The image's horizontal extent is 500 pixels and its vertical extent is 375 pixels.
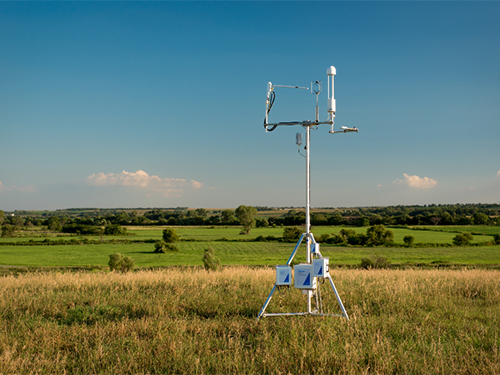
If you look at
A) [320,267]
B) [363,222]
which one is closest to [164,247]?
[320,267]

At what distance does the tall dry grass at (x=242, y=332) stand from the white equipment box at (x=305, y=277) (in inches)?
26.1

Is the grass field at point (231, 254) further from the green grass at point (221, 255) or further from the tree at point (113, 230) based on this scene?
the tree at point (113, 230)

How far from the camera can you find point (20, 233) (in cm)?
13462

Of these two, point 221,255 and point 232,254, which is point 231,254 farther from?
point 221,255

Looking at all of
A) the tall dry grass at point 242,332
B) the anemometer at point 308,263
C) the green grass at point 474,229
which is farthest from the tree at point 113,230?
the anemometer at point 308,263

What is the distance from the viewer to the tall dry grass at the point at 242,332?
15.8 feet

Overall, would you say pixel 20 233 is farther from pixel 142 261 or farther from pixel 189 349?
pixel 189 349

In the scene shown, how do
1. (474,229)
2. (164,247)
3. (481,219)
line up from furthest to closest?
(481,219) → (474,229) → (164,247)

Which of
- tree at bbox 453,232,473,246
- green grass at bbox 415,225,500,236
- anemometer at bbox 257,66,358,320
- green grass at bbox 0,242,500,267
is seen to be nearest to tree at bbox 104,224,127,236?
green grass at bbox 0,242,500,267

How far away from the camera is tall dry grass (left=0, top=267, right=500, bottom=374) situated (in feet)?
15.8

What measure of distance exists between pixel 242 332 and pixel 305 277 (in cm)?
154

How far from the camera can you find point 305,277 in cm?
662

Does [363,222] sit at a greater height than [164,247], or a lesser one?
greater

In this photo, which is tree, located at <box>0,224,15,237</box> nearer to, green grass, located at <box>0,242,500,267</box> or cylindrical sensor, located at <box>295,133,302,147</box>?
green grass, located at <box>0,242,500,267</box>
